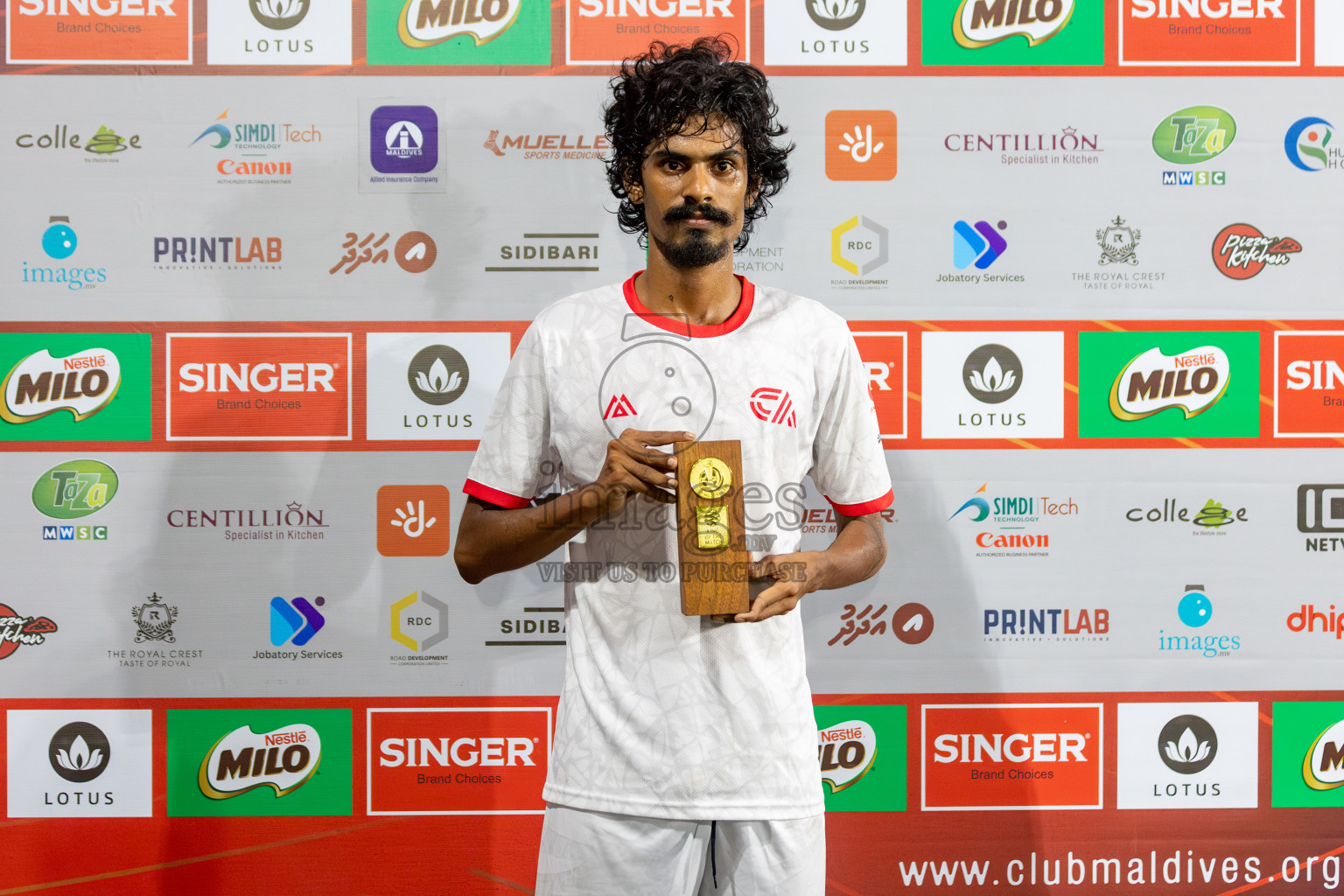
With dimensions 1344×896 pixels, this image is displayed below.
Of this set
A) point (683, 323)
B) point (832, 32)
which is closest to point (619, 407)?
point (683, 323)

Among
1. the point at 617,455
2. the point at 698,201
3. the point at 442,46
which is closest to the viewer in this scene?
the point at 617,455

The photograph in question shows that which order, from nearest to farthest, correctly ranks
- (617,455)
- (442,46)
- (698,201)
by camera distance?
(617,455) < (698,201) < (442,46)

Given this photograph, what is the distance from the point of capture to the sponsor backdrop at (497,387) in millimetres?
1960

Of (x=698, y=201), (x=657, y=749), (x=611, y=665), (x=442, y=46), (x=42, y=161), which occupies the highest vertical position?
(x=442, y=46)

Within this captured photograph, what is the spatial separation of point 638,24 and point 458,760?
5.50 ft

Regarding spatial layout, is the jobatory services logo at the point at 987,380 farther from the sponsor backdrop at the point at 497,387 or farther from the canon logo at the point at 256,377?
the canon logo at the point at 256,377

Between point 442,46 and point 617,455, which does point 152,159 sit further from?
point 617,455

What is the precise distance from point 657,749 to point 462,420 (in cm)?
105

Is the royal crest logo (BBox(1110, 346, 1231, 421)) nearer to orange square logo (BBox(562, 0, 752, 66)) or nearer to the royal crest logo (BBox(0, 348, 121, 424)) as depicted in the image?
orange square logo (BBox(562, 0, 752, 66))

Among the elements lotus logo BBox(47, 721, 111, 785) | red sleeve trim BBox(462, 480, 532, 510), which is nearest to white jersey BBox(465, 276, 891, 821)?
red sleeve trim BBox(462, 480, 532, 510)

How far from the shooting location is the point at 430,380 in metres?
1.97

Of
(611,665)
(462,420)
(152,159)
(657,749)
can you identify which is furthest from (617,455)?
(152,159)

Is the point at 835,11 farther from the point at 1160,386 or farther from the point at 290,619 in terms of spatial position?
the point at 290,619

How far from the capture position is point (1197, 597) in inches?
79.3
